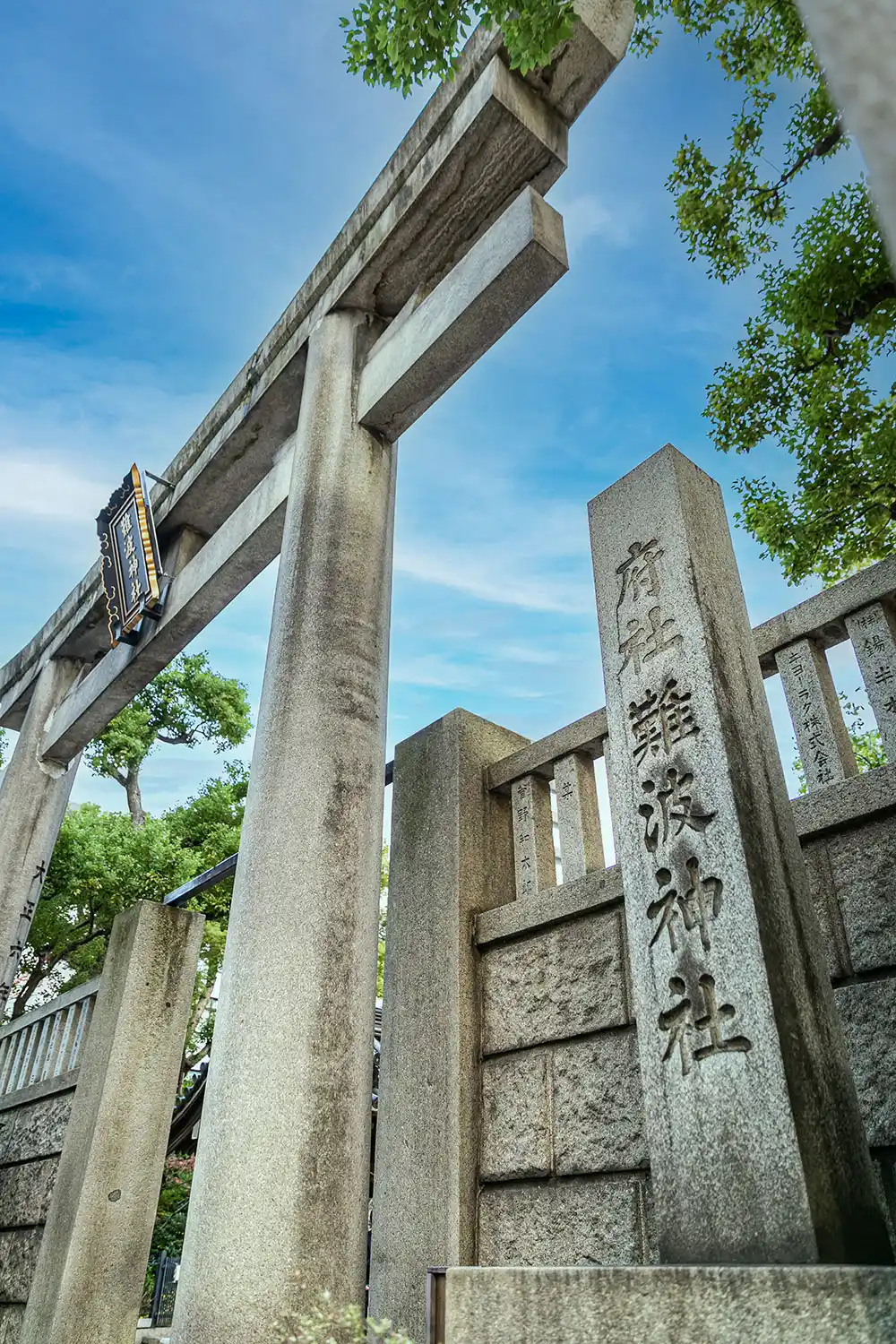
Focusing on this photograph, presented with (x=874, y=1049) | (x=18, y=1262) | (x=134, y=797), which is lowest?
(x=18, y=1262)

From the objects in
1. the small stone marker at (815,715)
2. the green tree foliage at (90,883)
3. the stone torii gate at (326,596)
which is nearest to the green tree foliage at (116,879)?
the green tree foliage at (90,883)

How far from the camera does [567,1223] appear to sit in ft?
11.1

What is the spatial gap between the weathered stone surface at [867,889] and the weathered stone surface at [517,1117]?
1.44 metres

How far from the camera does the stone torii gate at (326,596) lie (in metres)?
3.41

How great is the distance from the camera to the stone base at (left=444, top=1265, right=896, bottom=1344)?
1.64 m

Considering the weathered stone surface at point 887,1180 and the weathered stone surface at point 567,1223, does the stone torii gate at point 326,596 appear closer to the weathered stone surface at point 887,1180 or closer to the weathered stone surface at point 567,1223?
the weathered stone surface at point 567,1223

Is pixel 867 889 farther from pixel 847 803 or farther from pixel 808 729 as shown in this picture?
pixel 808 729

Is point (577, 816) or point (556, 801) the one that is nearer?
point (577, 816)

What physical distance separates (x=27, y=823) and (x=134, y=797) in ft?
30.8

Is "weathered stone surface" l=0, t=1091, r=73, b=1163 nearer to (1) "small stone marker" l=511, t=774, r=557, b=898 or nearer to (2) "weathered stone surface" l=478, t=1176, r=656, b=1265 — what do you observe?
(2) "weathered stone surface" l=478, t=1176, r=656, b=1265

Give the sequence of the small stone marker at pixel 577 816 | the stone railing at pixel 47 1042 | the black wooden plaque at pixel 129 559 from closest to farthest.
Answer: the small stone marker at pixel 577 816
the stone railing at pixel 47 1042
the black wooden plaque at pixel 129 559

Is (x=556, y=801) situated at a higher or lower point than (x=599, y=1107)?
higher

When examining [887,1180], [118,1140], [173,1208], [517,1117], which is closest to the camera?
[887,1180]

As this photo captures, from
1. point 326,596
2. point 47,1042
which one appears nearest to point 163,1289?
point 47,1042
